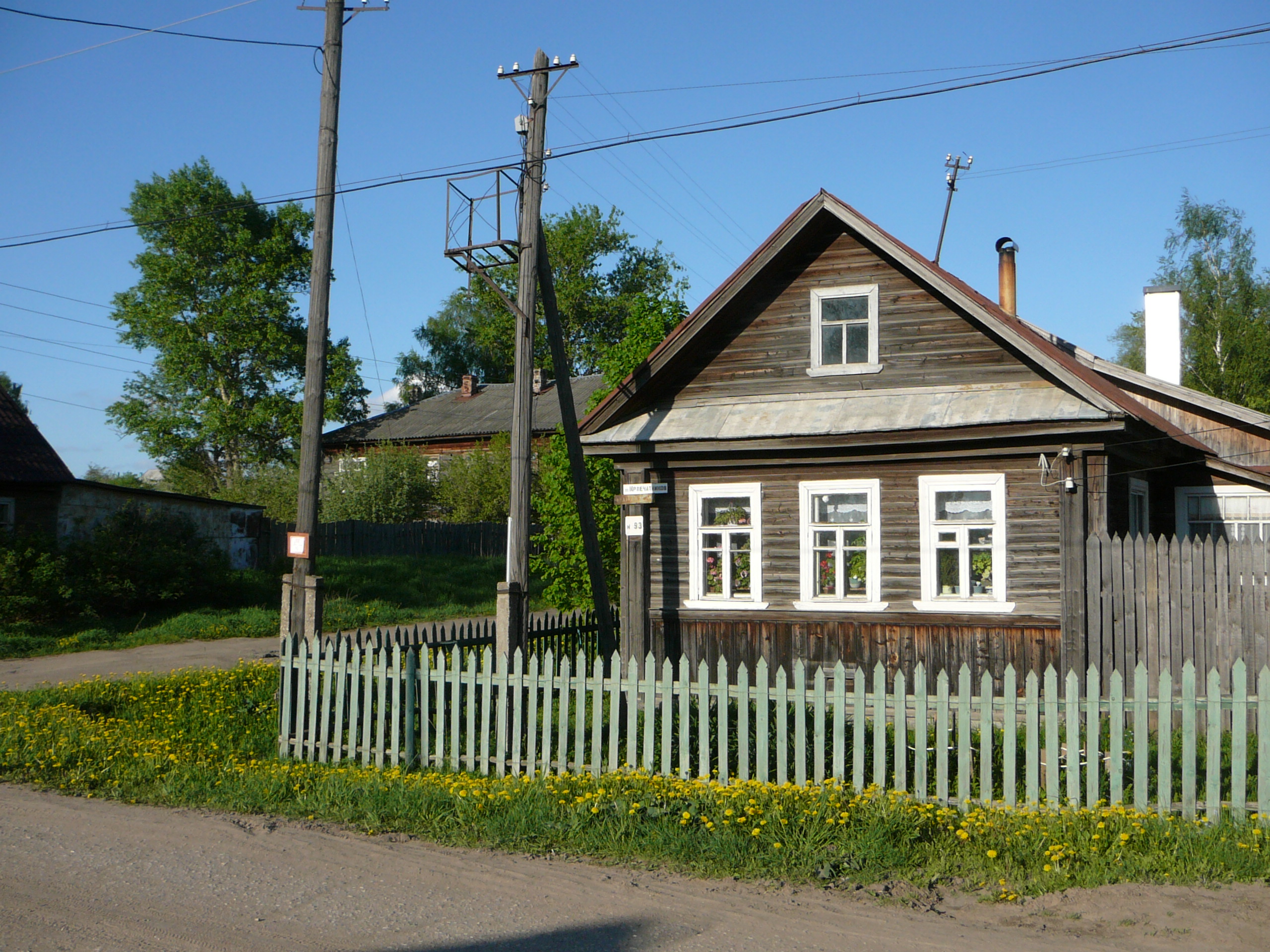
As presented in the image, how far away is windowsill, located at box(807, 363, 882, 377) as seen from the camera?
13.0m

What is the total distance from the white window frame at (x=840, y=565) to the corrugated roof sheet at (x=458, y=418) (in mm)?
30217

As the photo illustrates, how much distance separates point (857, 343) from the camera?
1319cm

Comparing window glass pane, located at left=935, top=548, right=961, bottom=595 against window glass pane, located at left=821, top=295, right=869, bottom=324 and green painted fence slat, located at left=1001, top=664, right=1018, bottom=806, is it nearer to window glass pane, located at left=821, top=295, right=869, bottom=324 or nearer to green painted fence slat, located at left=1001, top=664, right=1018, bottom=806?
window glass pane, located at left=821, top=295, right=869, bottom=324

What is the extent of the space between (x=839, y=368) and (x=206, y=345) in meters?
40.5

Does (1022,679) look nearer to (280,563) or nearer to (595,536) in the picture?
(595,536)

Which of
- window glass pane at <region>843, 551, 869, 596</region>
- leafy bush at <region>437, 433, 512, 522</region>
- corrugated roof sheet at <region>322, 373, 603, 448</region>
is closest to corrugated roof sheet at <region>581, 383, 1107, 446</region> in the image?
window glass pane at <region>843, 551, 869, 596</region>

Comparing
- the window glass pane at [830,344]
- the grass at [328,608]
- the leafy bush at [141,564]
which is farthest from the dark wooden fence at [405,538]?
the window glass pane at [830,344]

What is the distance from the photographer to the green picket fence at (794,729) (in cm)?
686


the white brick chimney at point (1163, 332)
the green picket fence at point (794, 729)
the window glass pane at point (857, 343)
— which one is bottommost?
the green picket fence at point (794, 729)

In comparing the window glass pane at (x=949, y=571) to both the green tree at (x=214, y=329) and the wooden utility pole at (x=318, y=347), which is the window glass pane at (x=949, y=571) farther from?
the green tree at (x=214, y=329)

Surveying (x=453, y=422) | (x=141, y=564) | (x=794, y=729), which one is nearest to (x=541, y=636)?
(x=794, y=729)

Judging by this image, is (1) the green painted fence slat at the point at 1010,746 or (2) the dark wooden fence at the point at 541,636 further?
(2) the dark wooden fence at the point at 541,636

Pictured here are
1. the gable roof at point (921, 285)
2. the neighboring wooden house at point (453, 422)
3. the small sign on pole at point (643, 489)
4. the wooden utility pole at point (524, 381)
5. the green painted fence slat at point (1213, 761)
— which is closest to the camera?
the green painted fence slat at point (1213, 761)

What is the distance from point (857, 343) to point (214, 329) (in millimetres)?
40379
